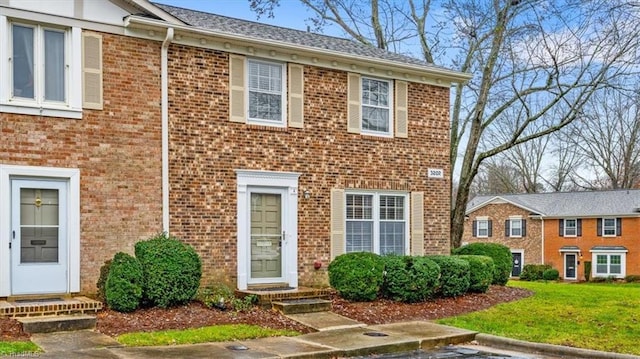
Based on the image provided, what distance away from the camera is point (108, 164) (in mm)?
12039

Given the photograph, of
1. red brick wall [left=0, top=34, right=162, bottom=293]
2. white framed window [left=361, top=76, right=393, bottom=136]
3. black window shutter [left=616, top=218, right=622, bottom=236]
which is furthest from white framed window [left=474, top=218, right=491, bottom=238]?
red brick wall [left=0, top=34, right=162, bottom=293]

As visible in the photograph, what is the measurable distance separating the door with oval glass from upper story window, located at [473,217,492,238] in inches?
1415

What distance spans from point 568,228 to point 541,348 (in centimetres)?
3666

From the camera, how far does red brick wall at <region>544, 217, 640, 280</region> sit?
4116 cm

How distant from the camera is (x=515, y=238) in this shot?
152 feet

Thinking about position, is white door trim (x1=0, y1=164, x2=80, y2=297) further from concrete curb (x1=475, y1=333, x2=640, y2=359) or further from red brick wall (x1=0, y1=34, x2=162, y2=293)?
concrete curb (x1=475, y1=333, x2=640, y2=359)

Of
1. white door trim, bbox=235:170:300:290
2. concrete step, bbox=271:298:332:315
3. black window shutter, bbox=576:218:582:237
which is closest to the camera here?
concrete step, bbox=271:298:332:315

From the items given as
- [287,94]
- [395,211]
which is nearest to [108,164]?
[287,94]

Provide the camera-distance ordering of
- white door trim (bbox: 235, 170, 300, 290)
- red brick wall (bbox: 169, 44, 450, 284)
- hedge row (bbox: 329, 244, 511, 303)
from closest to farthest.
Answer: red brick wall (bbox: 169, 44, 450, 284) < hedge row (bbox: 329, 244, 511, 303) < white door trim (bbox: 235, 170, 300, 290)

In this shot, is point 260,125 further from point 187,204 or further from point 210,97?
point 187,204

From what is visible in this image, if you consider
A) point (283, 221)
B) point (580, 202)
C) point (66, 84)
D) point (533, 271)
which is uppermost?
point (66, 84)

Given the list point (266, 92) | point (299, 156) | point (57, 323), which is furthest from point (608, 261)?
point (57, 323)

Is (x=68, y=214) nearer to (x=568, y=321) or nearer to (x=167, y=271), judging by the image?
(x=167, y=271)

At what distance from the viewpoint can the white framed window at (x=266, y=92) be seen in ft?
45.1
